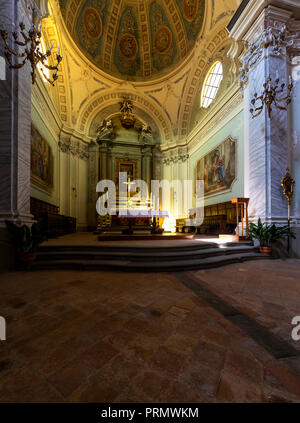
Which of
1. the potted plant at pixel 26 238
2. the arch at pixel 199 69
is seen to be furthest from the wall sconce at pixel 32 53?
the arch at pixel 199 69

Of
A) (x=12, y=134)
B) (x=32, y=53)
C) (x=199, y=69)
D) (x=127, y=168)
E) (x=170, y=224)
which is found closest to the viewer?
(x=32, y=53)

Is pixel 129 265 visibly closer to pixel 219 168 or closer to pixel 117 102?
pixel 219 168

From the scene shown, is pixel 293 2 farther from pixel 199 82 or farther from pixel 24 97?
pixel 24 97

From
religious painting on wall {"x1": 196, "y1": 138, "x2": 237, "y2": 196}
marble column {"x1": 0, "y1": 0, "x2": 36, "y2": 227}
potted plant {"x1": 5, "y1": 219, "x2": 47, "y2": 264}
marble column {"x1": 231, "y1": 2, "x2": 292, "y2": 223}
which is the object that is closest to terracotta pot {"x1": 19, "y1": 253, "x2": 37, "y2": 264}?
potted plant {"x1": 5, "y1": 219, "x2": 47, "y2": 264}

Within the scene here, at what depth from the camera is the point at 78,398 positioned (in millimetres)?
1020

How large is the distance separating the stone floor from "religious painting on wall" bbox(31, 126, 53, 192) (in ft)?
19.1

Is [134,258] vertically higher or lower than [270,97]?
lower

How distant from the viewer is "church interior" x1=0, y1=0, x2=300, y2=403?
131 centimetres

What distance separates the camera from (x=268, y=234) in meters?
5.24

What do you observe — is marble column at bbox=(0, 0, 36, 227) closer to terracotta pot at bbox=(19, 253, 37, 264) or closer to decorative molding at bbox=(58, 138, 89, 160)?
terracotta pot at bbox=(19, 253, 37, 264)

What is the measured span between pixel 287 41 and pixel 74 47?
10.7m

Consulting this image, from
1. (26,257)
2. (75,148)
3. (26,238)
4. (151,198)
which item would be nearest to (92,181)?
(75,148)

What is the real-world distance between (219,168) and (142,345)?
9.46 meters
